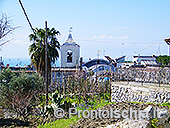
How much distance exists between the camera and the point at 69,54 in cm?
2198

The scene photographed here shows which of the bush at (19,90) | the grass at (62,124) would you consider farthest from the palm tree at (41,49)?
the grass at (62,124)

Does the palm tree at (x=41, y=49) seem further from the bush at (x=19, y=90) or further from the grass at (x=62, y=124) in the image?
the grass at (x=62, y=124)

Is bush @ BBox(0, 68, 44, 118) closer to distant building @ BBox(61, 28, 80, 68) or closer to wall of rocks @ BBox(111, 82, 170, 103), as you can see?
wall of rocks @ BBox(111, 82, 170, 103)

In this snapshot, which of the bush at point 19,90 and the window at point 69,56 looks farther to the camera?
the window at point 69,56

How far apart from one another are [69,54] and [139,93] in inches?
521

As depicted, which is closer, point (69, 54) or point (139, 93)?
point (139, 93)

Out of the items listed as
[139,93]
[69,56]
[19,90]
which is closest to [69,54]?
[69,56]

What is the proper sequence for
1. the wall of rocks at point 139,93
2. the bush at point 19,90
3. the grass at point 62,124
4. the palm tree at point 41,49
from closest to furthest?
the grass at point 62,124 < the wall of rocks at point 139,93 < the bush at point 19,90 < the palm tree at point 41,49

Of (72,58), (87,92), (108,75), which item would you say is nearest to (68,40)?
(72,58)

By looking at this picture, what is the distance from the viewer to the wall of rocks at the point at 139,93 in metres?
8.66

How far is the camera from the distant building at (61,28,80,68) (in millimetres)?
21500

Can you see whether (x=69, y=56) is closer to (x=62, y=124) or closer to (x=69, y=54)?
(x=69, y=54)

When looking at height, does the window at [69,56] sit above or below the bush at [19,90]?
above

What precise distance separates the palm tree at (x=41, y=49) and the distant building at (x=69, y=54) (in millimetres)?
5214
